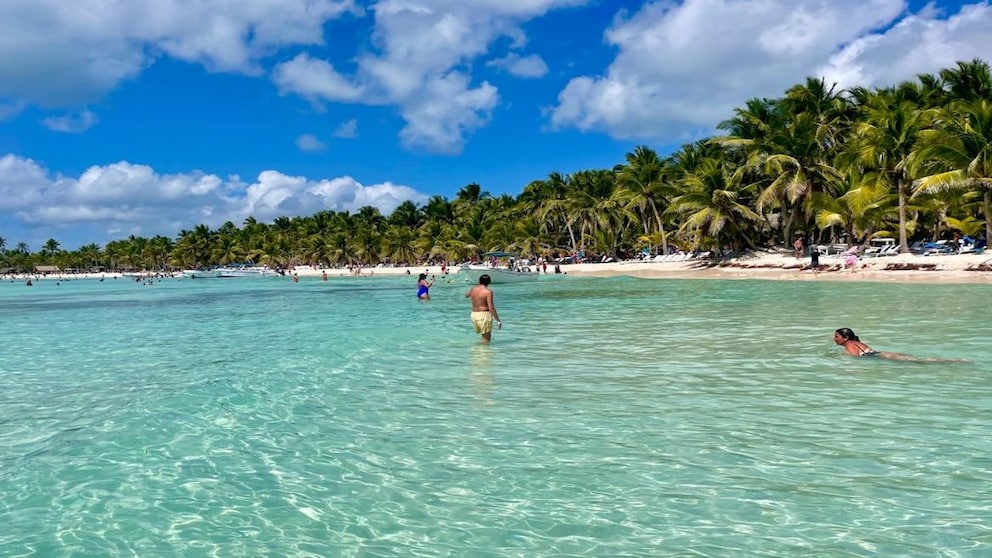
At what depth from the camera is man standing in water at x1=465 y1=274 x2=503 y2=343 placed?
13297 millimetres

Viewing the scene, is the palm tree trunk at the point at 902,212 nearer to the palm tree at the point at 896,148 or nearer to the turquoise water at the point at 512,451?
the palm tree at the point at 896,148

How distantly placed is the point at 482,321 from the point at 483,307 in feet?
1.33

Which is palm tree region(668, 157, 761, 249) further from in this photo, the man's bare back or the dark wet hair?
the dark wet hair

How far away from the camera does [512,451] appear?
6.53m

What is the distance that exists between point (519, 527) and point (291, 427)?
3.98m

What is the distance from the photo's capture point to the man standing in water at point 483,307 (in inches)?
523

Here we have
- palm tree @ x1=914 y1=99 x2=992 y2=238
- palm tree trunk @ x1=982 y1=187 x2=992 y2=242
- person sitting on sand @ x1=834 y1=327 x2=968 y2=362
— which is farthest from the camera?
palm tree trunk @ x1=982 y1=187 x2=992 y2=242

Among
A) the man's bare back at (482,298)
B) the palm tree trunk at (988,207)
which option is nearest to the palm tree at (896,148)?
the palm tree trunk at (988,207)

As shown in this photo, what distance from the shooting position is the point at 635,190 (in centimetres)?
5934

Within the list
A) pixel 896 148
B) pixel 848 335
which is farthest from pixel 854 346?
pixel 896 148

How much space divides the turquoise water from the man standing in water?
0.66 meters

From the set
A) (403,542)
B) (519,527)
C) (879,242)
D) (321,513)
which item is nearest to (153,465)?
(321,513)

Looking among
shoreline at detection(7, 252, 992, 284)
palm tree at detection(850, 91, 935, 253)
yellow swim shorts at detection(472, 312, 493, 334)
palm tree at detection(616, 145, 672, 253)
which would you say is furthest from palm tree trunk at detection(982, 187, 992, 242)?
yellow swim shorts at detection(472, 312, 493, 334)

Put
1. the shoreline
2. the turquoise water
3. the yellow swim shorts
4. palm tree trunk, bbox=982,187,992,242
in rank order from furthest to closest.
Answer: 1. palm tree trunk, bbox=982,187,992,242
2. the shoreline
3. the yellow swim shorts
4. the turquoise water
